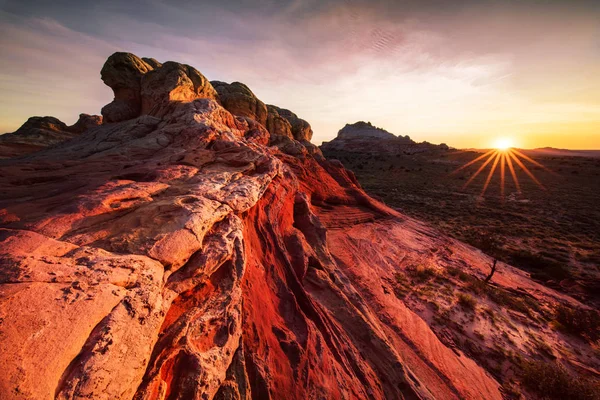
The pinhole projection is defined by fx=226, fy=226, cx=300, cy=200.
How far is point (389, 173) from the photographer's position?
5156 centimetres

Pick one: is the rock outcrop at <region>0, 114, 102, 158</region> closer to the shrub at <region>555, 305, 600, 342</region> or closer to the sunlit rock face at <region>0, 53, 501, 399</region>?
the sunlit rock face at <region>0, 53, 501, 399</region>

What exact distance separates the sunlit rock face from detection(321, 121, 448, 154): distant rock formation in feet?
266

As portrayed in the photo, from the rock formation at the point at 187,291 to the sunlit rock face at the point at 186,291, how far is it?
1.0 inches

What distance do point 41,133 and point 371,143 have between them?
300 feet

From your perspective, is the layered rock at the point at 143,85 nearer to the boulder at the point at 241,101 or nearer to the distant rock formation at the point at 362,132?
the boulder at the point at 241,101

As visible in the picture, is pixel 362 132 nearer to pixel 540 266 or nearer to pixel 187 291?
pixel 540 266

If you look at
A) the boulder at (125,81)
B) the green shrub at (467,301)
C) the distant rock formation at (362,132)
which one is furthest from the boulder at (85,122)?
the distant rock formation at (362,132)

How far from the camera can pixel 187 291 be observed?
4.98 metres

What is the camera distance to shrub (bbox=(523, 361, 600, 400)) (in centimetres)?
734

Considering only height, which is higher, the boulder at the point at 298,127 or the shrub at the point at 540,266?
the boulder at the point at 298,127

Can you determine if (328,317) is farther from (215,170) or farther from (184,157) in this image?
(184,157)

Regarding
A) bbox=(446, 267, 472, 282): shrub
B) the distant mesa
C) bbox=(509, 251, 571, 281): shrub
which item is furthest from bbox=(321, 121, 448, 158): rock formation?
bbox=(446, 267, 472, 282): shrub

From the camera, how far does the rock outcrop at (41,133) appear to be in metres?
25.1

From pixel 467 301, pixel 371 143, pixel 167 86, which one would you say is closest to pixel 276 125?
pixel 167 86
